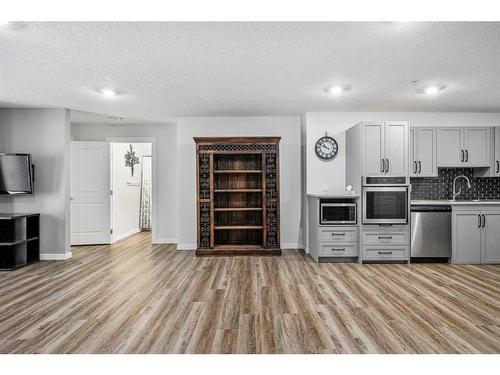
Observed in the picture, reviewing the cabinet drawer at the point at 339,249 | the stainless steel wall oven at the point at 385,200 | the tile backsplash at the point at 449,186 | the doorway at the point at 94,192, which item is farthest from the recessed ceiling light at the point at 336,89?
the doorway at the point at 94,192

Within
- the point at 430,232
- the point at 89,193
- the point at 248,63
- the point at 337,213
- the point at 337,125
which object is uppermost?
the point at 248,63

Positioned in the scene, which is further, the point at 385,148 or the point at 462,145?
the point at 462,145

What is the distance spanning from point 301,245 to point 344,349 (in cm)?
360

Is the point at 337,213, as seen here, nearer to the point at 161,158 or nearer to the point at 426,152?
the point at 426,152

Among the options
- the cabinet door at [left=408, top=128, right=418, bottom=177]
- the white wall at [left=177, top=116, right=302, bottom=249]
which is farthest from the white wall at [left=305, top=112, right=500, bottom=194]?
the cabinet door at [left=408, top=128, right=418, bottom=177]

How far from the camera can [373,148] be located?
470cm

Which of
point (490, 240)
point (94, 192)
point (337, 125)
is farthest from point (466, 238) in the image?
point (94, 192)

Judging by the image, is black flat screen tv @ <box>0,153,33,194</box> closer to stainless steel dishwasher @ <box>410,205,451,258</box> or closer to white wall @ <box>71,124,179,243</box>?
white wall @ <box>71,124,179,243</box>

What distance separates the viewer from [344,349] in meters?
2.19

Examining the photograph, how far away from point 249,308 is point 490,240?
4.05 m

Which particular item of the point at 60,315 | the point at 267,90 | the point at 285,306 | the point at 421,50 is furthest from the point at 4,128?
the point at 421,50

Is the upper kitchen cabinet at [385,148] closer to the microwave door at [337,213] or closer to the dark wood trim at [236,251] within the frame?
the microwave door at [337,213]

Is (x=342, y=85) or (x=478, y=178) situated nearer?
(x=342, y=85)
